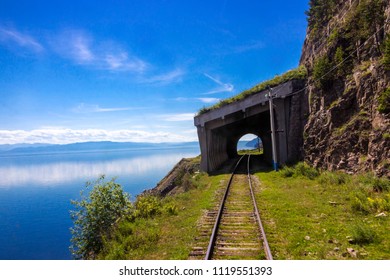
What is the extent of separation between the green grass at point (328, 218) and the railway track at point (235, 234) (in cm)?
40

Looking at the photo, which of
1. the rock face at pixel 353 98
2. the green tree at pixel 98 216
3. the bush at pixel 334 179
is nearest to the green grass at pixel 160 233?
the green tree at pixel 98 216

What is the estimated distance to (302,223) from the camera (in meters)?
10.0

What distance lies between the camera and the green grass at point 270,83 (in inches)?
939

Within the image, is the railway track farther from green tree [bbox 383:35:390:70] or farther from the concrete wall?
the concrete wall

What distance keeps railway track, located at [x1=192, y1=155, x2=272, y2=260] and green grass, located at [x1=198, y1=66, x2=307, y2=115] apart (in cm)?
1457

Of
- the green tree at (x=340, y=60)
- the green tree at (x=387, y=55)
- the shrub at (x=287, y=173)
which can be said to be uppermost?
the green tree at (x=340, y=60)

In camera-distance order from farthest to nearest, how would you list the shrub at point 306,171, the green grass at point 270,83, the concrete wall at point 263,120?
the green grass at point 270,83 < the concrete wall at point 263,120 < the shrub at point 306,171

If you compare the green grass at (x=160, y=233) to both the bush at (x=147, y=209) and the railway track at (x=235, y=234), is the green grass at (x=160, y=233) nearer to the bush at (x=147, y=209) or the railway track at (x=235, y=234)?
the bush at (x=147, y=209)

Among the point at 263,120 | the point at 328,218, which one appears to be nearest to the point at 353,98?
the point at 328,218

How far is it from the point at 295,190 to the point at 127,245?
35.1ft

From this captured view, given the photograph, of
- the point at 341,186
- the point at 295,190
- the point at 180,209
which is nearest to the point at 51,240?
the point at 180,209

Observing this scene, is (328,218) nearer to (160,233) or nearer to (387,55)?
(160,233)

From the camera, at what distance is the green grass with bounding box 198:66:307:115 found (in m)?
23.9
